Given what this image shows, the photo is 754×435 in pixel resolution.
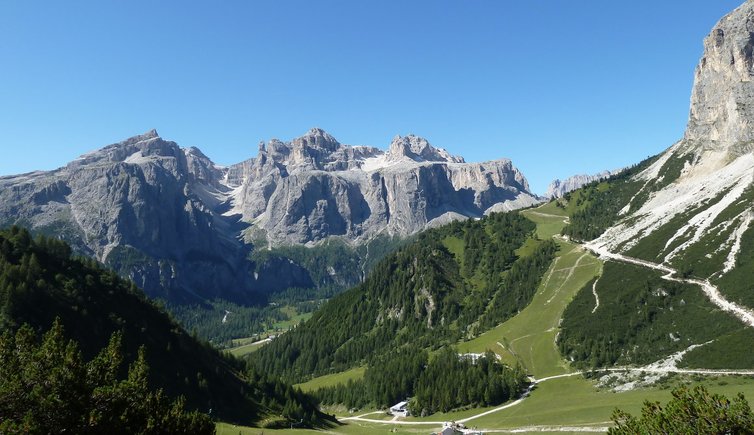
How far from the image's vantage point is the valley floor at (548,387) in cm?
8819

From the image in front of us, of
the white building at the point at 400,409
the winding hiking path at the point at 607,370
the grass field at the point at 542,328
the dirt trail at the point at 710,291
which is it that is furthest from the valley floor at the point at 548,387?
the dirt trail at the point at 710,291

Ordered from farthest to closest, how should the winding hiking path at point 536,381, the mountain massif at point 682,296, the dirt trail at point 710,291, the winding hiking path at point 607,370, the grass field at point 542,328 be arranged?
the grass field at point 542,328
the mountain massif at point 682,296
the dirt trail at point 710,291
the winding hiking path at point 536,381
the winding hiking path at point 607,370

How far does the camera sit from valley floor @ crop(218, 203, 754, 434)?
88188 mm

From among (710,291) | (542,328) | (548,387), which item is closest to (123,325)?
(548,387)

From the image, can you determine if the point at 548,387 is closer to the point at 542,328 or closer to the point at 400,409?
the point at 542,328

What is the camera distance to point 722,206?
172 m

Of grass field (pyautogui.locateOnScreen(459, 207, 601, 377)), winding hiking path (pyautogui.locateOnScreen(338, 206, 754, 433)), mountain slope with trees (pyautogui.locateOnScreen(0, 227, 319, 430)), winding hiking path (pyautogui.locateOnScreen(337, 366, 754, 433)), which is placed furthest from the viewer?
grass field (pyautogui.locateOnScreen(459, 207, 601, 377))

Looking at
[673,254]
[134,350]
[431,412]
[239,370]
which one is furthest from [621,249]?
[134,350]

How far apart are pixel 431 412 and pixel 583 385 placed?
137 ft

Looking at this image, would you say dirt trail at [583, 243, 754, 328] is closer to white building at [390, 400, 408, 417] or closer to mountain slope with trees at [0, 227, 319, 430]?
white building at [390, 400, 408, 417]

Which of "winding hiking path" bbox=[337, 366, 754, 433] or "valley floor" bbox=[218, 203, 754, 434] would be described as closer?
"valley floor" bbox=[218, 203, 754, 434]

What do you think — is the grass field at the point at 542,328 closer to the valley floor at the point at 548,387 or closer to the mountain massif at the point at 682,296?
the valley floor at the point at 548,387

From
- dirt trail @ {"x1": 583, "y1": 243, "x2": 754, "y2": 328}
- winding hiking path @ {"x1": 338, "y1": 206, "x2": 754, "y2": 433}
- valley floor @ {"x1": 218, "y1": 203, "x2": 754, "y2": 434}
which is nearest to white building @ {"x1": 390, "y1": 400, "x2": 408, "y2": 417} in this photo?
valley floor @ {"x1": 218, "y1": 203, "x2": 754, "y2": 434}

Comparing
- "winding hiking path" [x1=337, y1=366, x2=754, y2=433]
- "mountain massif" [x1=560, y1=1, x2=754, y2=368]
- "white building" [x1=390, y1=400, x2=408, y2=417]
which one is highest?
"mountain massif" [x1=560, y1=1, x2=754, y2=368]
